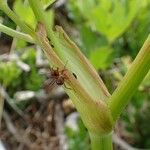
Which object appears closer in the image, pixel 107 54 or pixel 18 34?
pixel 18 34

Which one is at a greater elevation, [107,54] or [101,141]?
[101,141]

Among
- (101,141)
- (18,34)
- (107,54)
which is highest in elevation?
(18,34)

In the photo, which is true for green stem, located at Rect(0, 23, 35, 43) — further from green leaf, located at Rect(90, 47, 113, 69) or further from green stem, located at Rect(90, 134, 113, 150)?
green leaf, located at Rect(90, 47, 113, 69)

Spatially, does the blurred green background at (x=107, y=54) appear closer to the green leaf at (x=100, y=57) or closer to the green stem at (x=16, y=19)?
the green leaf at (x=100, y=57)

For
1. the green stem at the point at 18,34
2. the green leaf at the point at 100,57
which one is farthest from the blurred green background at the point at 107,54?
the green stem at the point at 18,34

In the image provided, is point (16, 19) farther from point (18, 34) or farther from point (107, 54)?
point (107, 54)

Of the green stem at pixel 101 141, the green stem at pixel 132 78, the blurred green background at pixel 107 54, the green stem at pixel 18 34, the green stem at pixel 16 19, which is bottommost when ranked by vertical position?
the blurred green background at pixel 107 54

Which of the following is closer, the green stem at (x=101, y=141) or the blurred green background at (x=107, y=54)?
the green stem at (x=101, y=141)

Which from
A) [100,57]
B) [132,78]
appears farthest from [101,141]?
[100,57]
